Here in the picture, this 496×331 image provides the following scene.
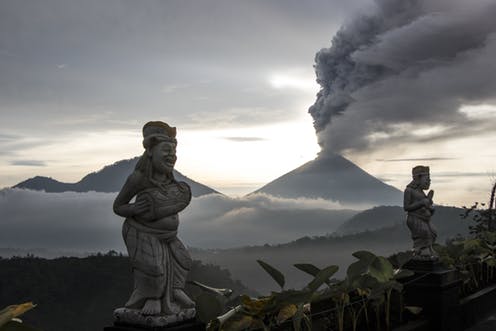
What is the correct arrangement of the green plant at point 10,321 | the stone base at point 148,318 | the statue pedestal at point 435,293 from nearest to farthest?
the green plant at point 10,321, the stone base at point 148,318, the statue pedestal at point 435,293

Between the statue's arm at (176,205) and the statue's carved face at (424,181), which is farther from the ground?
the statue's carved face at (424,181)

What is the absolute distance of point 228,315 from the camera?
470cm

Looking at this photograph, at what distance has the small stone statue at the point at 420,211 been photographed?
7555mm

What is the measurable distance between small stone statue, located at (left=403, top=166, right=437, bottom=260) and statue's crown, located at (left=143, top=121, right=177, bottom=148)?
4.52 meters

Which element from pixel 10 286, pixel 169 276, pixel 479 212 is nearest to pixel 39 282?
pixel 10 286

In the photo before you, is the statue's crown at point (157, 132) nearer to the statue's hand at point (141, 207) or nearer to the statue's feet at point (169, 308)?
the statue's hand at point (141, 207)

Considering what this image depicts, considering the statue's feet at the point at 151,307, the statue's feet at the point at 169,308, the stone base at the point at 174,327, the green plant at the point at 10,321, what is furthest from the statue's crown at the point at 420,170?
the green plant at the point at 10,321

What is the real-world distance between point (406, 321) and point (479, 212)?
10756 millimetres

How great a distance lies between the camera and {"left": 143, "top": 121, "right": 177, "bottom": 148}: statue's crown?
13.4 feet

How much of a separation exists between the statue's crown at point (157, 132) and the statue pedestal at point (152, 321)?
4.19 feet

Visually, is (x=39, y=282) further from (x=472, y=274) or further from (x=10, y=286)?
(x=472, y=274)

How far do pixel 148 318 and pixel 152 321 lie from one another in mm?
42

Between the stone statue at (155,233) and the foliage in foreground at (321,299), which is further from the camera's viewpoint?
the foliage in foreground at (321,299)

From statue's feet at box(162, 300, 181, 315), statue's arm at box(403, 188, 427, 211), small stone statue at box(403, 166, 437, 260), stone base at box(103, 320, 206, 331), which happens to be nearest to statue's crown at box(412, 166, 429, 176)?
small stone statue at box(403, 166, 437, 260)
